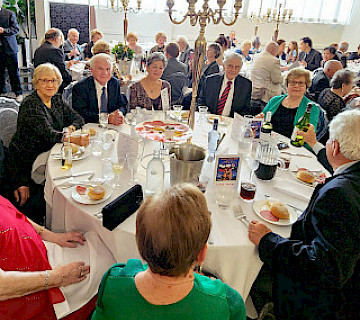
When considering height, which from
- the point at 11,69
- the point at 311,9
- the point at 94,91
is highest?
the point at 311,9

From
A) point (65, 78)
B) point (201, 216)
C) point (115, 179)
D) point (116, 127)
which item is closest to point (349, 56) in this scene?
point (65, 78)

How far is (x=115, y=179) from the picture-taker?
179 centimetres

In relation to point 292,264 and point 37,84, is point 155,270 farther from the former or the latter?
point 37,84

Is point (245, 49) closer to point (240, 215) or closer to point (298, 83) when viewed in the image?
→ point (298, 83)

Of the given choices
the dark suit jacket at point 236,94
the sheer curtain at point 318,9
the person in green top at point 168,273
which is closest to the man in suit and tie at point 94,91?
the dark suit jacket at point 236,94

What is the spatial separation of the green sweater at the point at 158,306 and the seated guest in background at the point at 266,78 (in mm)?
4122

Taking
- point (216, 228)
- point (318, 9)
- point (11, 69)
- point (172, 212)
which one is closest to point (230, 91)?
point (216, 228)

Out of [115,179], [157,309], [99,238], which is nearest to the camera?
[157,309]

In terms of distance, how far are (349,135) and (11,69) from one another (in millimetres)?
6354

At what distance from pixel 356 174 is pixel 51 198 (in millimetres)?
1548

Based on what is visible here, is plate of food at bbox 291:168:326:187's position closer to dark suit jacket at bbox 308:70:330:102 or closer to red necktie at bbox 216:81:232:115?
red necktie at bbox 216:81:232:115

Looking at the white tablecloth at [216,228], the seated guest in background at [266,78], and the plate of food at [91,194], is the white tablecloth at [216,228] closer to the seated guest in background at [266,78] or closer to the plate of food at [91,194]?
the plate of food at [91,194]

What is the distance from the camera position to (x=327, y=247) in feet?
4.06

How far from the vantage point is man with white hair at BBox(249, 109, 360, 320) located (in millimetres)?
1228
